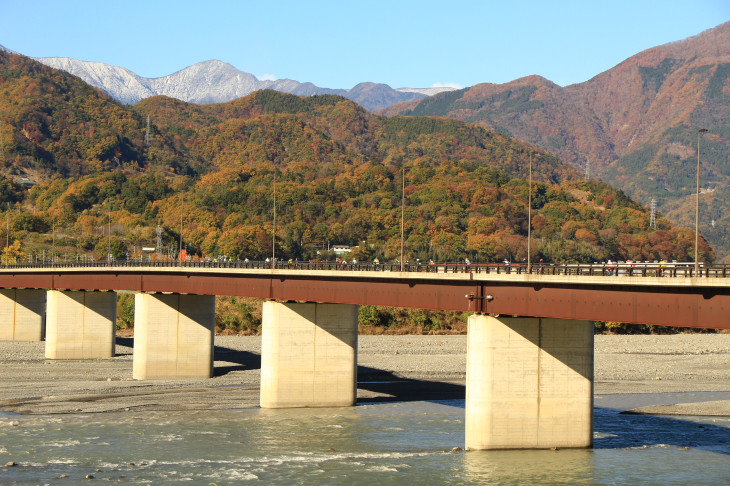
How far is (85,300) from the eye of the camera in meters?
94.8

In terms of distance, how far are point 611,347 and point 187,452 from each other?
213ft

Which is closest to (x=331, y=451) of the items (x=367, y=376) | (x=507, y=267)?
(x=507, y=267)

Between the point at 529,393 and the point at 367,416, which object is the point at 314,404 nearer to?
the point at 367,416

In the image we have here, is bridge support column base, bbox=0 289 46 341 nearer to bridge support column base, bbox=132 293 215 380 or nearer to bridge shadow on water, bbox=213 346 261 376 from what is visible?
bridge shadow on water, bbox=213 346 261 376

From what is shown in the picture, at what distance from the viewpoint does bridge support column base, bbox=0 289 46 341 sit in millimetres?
111438

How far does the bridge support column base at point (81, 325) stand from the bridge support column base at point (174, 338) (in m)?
18.1

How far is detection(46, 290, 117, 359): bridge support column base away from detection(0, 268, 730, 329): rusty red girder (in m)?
15.6

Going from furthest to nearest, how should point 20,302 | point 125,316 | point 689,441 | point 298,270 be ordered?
1. point 125,316
2. point 20,302
3. point 298,270
4. point 689,441

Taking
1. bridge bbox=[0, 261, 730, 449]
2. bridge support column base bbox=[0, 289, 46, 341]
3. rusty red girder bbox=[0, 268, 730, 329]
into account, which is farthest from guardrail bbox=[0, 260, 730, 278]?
bridge support column base bbox=[0, 289, 46, 341]

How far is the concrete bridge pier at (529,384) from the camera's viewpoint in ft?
143

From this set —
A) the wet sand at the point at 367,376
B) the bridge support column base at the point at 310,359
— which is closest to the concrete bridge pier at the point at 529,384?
the wet sand at the point at 367,376

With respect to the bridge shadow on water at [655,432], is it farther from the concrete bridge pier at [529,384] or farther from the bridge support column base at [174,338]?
the bridge support column base at [174,338]

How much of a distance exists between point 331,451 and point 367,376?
28.9 m

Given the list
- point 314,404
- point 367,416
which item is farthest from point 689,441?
point 314,404
